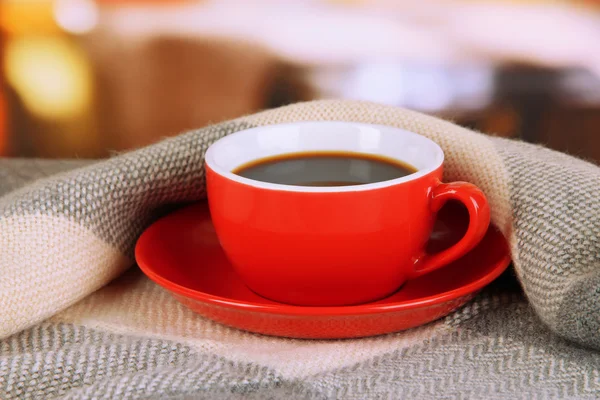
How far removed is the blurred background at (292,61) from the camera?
1477mm

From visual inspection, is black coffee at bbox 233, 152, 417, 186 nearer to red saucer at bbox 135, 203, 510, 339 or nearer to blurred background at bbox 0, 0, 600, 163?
red saucer at bbox 135, 203, 510, 339

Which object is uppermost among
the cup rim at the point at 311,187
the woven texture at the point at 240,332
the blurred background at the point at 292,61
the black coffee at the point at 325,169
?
the cup rim at the point at 311,187

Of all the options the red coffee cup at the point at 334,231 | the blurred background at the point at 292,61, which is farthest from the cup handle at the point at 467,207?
the blurred background at the point at 292,61

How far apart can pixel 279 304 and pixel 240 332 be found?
0.09 ft

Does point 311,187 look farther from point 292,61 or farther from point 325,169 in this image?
point 292,61

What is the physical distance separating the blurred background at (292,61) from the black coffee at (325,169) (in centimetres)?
107

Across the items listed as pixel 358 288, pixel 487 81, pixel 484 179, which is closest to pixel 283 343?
pixel 358 288

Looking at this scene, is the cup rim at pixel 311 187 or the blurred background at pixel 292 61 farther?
the blurred background at pixel 292 61

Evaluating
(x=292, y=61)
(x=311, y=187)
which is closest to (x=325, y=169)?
(x=311, y=187)

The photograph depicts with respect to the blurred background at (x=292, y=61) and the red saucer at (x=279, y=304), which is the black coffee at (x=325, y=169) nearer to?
the red saucer at (x=279, y=304)

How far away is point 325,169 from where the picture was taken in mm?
403

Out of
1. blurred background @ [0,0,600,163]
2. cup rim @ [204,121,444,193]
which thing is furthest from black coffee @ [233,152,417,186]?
blurred background @ [0,0,600,163]

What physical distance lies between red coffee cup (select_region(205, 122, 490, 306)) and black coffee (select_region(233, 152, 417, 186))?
0.02 metres

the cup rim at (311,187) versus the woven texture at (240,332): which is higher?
the cup rim at (311,187)
